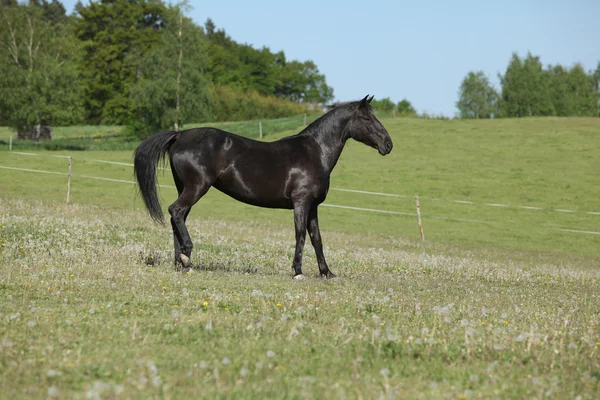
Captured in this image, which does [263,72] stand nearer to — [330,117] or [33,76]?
[33,76]

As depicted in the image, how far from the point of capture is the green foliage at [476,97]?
15212 cm

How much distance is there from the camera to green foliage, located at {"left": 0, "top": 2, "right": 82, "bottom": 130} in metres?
59.1

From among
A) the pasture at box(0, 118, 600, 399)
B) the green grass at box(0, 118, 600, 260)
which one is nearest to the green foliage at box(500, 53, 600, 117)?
the green grass at box(0, 118, 600, 260)

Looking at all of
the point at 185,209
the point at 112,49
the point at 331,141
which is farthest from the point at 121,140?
the point at 185,209

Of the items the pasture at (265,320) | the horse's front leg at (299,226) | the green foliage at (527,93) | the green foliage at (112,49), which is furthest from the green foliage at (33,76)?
the green foliage at (527,93)

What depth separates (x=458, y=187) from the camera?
44.0 m

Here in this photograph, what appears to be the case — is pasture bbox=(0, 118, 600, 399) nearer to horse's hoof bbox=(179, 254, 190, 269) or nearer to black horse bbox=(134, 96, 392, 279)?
horse's hoof bbox=(179, 254, 190, 269)

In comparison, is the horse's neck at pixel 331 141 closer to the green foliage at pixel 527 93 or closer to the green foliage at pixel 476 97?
the green foliage at pixel 527 93

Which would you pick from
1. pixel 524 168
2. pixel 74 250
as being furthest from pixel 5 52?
pixel 74 250

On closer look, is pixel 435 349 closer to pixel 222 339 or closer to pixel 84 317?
pixel 222 339

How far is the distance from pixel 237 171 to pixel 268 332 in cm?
506

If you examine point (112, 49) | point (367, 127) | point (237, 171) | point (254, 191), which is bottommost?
point (254, 191)

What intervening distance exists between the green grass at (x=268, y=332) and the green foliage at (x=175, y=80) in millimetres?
52041

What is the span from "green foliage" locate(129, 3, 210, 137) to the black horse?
52529 mm
